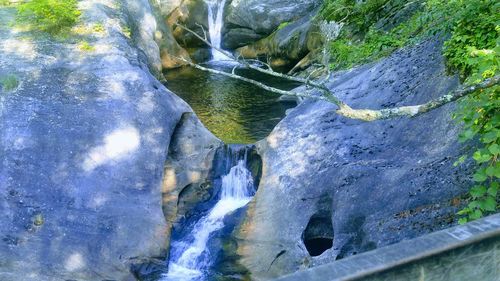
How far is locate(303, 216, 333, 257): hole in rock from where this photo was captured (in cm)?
902

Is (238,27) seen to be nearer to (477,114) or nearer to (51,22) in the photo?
(51,22)

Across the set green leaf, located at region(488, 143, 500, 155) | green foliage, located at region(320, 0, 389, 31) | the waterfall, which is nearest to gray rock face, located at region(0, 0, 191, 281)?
green leaf, located at region(488, 143, 500, 155)

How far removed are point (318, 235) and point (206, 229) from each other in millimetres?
2610

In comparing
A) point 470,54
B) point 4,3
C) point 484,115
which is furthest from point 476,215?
point 4,3

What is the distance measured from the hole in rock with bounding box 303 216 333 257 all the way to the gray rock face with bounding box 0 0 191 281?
2646 millimetres

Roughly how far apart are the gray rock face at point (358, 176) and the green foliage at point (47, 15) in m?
5.55

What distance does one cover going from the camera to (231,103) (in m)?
17.4

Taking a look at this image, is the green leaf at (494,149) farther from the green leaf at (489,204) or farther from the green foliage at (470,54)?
the green leaf at (489,204)

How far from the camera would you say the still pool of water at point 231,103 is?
15062mm

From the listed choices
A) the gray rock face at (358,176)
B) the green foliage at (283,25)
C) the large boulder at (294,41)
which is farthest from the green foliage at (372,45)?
the green foliage at (283,25)

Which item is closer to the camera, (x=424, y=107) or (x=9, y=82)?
(x=424, y=107)

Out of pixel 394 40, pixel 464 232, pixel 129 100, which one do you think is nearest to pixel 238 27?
pixel 394 40

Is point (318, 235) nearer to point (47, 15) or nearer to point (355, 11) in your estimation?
point (47, 15)

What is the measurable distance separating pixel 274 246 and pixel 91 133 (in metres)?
4.00
